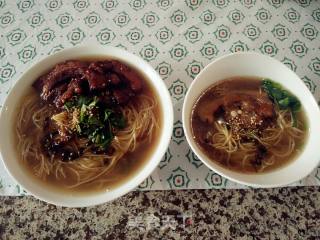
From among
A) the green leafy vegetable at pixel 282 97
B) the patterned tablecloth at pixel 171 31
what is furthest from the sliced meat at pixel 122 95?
the green leafy vegetable at pixel 282 97

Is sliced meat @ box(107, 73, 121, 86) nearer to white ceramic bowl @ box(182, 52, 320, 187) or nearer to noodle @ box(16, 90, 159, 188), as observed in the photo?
noodle @ box(16, 90, 159, 188)

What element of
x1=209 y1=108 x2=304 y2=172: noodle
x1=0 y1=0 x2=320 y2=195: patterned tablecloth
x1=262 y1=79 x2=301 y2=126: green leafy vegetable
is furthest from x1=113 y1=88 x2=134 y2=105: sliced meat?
x1=262 y1=79 x2=301 y2=126: green leafy vegetable

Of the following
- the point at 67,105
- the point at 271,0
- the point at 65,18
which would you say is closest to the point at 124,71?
the point at 67,105

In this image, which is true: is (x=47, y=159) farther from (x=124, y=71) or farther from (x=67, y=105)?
(x=124, y=71)

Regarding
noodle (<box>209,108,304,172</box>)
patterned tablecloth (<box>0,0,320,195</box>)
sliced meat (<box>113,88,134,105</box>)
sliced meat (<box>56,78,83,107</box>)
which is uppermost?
patterned tablecloth (<box>0,0,320,195</box>)

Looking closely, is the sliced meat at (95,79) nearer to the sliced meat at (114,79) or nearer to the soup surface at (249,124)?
the sliced meat at (114,79)

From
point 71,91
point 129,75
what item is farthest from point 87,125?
point 129,75
